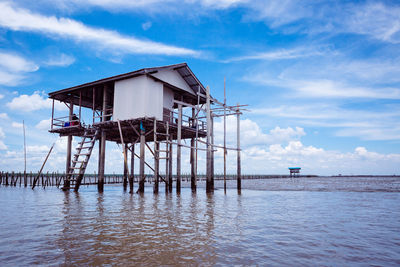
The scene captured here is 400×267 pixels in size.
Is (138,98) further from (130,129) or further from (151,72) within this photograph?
(130,129)

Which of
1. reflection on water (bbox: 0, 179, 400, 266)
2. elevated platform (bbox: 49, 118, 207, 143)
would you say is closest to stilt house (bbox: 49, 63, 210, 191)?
elevated platform (bbox: 49, 118, 207, 143)

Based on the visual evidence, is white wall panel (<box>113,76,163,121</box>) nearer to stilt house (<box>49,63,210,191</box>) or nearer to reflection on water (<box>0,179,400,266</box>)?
stilt house (<box>49,63,210,191</box>)

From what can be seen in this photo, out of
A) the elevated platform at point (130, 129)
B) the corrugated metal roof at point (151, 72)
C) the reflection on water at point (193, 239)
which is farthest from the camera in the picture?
the elevated platform at point (130, 129)

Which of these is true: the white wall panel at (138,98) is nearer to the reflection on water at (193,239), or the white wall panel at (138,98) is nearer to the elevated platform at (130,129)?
the elevated platform at (130,129)

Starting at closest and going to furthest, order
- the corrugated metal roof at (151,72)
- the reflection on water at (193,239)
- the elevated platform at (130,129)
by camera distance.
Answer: the reflection on water at (193,239), the corrugated metal roof at (151,72), the elevated platform at (130,129)

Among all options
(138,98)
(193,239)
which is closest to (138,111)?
(138,98)

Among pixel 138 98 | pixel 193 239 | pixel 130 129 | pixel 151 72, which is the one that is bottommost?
pixel 193 239

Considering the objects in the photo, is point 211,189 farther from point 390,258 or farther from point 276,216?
point 390,258

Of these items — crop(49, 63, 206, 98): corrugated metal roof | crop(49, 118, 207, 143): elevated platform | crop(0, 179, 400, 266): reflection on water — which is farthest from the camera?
crop(49, 118, 207, 143): elevated platform

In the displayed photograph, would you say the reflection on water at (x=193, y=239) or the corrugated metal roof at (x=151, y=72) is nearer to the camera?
the reflection on water at (x=193, y=239)

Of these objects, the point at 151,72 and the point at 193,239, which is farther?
the point at 151,72

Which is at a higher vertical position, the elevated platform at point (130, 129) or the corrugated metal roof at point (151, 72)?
the corrugated metal roof at point (151, 72)

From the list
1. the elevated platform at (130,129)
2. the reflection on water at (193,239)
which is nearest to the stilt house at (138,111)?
the elevated platform at (130,129)

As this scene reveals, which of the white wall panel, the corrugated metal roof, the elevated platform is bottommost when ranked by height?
the elevated platform
